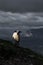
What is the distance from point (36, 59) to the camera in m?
22.6

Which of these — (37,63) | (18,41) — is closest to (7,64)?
(37,63)

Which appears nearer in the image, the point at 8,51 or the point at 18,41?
the point at 8,51

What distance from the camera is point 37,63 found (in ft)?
72.5

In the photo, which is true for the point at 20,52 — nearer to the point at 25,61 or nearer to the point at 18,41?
the point at 25,61

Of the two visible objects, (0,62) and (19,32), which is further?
(19,32)

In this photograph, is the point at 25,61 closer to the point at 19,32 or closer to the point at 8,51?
the point at 8,51

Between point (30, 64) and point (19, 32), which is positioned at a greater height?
point (19, 32)

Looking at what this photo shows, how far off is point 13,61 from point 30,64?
99cm

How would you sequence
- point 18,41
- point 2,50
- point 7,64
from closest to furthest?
point 7,64, point 2,50, point 18,41

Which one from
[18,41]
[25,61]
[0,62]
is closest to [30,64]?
[25,61]

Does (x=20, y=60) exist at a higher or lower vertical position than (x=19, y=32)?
lower

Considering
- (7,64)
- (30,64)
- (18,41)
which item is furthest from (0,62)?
(18,41)

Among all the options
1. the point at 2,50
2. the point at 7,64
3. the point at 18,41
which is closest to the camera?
the point at 7,64

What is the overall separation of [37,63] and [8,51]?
187 cm
